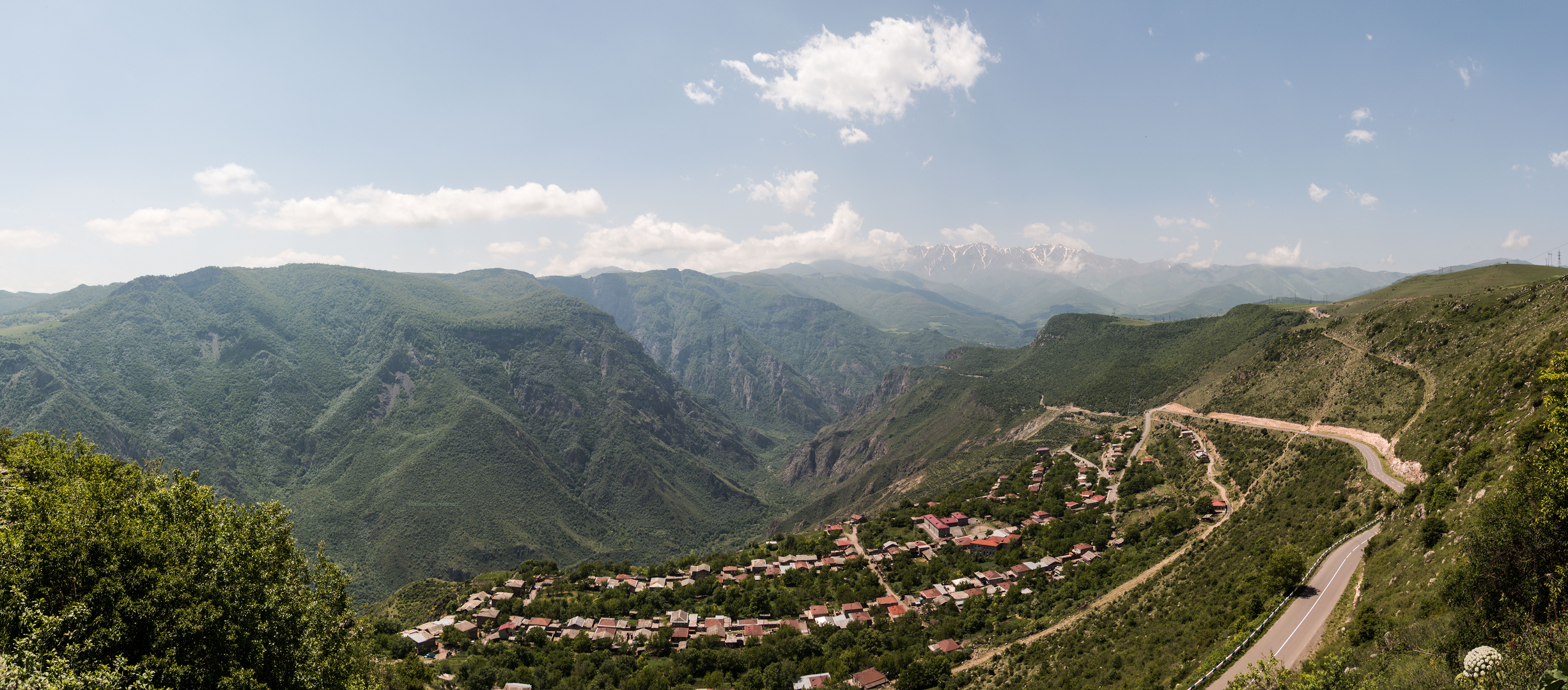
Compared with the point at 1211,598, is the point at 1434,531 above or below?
above

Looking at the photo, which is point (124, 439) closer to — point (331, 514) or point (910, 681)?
point (331, 514)

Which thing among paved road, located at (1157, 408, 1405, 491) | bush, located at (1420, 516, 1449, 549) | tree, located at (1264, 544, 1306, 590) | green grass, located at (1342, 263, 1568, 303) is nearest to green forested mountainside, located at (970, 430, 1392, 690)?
tree, located at (1264, 544, 1306, 590)

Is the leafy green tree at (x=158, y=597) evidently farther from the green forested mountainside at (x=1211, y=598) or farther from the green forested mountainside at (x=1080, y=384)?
the green forested mountainside at (x=1080, y=384)

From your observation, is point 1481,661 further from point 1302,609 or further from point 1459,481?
point 1459,481

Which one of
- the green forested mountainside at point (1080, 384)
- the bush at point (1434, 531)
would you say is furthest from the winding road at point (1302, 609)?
the green forested mountainside at point (1080, 384)

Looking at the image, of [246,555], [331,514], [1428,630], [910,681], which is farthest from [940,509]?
[331,514]

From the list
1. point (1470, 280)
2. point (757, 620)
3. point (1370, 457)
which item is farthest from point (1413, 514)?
point (1470, 280)

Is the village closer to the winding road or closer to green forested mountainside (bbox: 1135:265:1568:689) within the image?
the winding road
